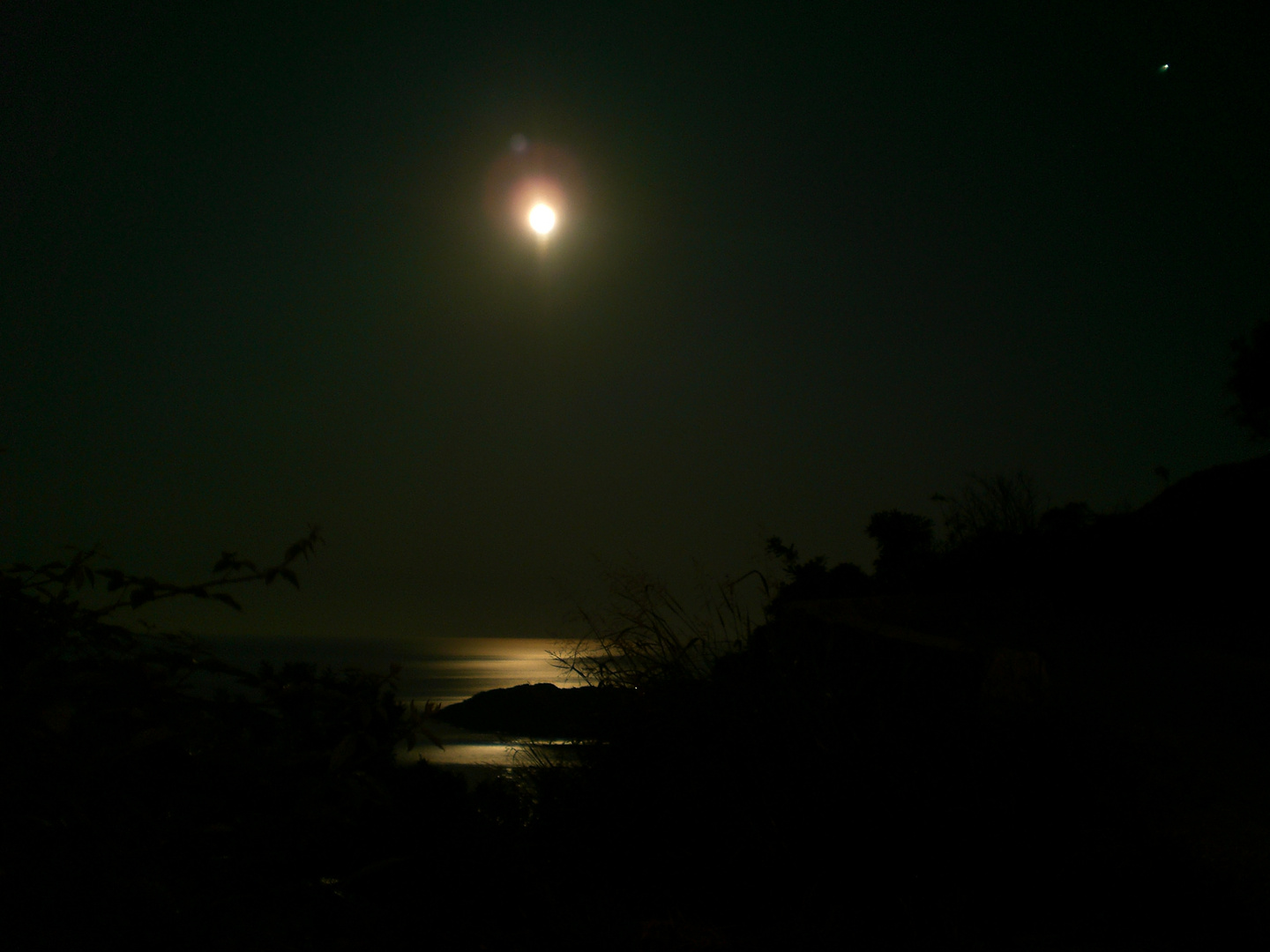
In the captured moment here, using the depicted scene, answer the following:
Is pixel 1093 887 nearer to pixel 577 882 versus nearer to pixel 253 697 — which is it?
pixel 577 882

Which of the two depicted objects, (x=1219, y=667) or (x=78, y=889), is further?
(x=1219, y=667)

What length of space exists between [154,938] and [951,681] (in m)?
3.73

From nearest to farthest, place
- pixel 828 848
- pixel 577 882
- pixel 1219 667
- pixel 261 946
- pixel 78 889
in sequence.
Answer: pixel 78 889, pixel 261 946, pixel 828 848, pixel 577 882, pixel 1219 667

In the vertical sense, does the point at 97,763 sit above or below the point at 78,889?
above

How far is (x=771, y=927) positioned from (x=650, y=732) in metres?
1.35

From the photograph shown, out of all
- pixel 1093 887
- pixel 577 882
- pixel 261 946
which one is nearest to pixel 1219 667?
pixel 1093 887

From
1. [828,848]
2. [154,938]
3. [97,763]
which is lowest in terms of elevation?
[828,848]

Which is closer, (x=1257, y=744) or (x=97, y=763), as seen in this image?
(x=97, y=763)

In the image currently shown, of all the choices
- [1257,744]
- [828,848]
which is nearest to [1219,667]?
[1257,744]

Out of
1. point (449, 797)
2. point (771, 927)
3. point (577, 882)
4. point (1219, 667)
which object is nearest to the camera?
point (771, 927)

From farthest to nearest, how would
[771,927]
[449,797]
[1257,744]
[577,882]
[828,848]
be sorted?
[1257,744] → [449,797] → [577,882] → [828,848] → [771,927]

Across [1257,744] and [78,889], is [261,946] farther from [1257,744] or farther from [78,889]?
[1257,744]

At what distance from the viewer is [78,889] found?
1235mm

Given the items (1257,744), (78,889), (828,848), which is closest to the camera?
(78,889)
